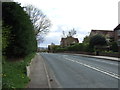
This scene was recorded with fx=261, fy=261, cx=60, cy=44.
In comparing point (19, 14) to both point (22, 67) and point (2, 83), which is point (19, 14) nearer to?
point (22, 67)

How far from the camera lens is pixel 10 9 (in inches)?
707

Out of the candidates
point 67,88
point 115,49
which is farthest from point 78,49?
point 67,88

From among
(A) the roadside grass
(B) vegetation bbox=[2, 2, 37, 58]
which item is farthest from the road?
(B) vegetation bbox=[2, 2, 37, 58]

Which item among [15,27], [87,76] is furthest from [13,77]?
[15,27]

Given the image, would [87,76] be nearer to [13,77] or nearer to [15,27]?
[13,77]

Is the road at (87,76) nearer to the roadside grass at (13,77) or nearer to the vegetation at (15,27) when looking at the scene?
the roadside grass at (13,77)

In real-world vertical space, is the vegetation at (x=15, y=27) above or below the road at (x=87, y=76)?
above

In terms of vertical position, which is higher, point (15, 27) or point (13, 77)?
point (15, 27)

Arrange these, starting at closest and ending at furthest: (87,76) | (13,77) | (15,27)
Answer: (13,77) → (87,76) → (15,27)

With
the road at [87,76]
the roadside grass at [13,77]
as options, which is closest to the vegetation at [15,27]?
the roadside grass at [13,77]

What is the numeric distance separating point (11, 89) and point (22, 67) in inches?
269

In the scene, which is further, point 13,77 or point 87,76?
point 87,76

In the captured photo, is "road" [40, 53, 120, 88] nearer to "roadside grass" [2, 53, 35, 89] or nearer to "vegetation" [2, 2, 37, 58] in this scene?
"roadside grass" [2, 53, 35, 89]

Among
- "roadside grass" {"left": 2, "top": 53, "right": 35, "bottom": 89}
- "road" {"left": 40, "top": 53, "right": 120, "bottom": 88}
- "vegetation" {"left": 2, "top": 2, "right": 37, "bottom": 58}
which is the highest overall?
"vegetation" {"left": 2, "top": 2, "right": 37, "bottom": 58}
